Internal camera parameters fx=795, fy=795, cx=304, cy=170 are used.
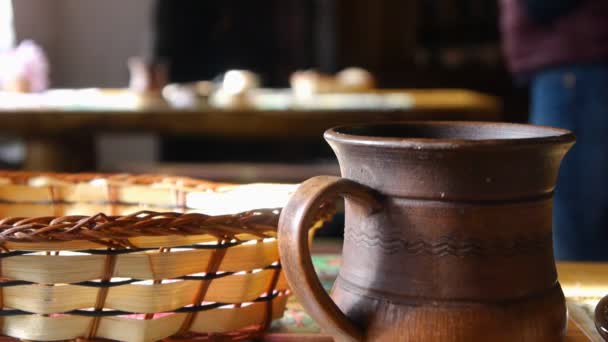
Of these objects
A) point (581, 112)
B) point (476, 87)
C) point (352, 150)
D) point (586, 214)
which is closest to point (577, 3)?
point (581, 112)

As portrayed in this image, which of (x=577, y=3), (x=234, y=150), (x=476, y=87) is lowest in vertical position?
(x=234, y=150)

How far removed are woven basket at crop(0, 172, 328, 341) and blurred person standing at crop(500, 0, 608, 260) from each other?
1.09 meters

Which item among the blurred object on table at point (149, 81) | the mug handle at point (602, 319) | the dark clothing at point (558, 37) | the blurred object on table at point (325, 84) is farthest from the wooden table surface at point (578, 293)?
the blurred object on table at point (325, 84)

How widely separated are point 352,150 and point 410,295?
8 cm

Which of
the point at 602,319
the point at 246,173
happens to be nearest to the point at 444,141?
the point at 602,319

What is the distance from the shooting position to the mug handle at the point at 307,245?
396 mm

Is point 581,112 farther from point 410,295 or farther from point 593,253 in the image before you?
point 410,295

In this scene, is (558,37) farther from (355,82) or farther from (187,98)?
(355,82)

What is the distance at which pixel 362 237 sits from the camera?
440 millimetres

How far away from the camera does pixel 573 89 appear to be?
1511 mm

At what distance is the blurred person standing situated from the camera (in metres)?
1.45

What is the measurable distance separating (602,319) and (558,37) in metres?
1.07

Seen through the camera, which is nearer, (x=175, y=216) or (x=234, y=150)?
(x=175, y=216)

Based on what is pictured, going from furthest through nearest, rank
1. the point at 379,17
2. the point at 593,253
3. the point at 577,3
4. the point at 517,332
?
the point at 379,17 → the point at 593,253 → the point at 577,3 → the point at 517,332
